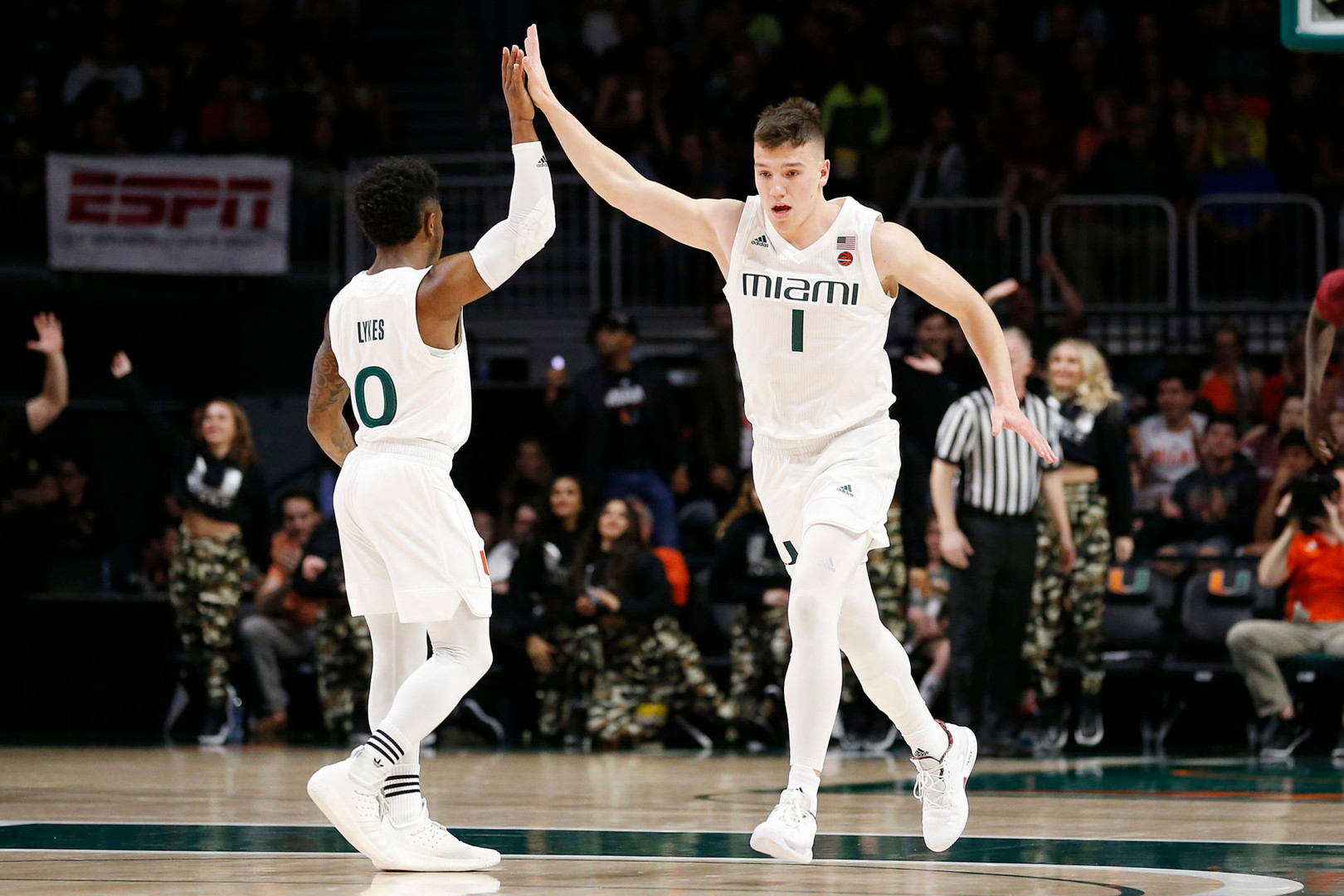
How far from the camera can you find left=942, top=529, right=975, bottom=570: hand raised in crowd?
10672mm

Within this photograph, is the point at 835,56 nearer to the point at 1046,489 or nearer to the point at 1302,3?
the point at 1046,489

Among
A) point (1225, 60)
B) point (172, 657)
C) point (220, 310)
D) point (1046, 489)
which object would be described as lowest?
point (172, 657)

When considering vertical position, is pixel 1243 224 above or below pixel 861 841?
above

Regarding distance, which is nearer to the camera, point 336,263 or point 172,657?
point 172,657

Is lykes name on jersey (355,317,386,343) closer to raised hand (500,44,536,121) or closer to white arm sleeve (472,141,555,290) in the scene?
white arm sleeve (472,141,555,290)

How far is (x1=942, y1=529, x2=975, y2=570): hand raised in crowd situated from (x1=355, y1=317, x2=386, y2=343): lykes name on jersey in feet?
17.3

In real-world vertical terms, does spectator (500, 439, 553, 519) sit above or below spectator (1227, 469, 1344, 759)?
above

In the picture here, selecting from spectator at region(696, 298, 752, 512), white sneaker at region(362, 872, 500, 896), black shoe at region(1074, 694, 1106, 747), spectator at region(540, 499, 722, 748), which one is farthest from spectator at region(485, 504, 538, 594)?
white sneaker at region(362, 872, 500, 896)

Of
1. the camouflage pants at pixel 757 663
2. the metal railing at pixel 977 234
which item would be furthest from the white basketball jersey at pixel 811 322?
the metal railing at pixel 977 234

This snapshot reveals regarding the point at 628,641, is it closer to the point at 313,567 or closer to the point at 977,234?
the point at 313,567

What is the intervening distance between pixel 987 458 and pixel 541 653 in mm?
3113

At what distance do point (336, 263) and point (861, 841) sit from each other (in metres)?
10.6

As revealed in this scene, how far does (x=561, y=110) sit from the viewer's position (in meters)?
6.48

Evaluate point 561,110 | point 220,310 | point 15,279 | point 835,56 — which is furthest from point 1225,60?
point 561,110
